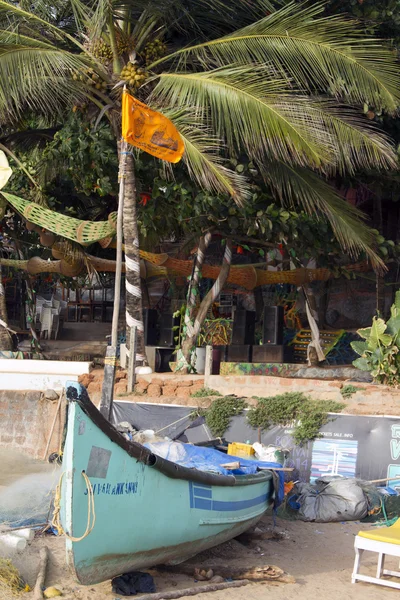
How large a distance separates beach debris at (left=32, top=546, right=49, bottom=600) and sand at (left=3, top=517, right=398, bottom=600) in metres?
0.07

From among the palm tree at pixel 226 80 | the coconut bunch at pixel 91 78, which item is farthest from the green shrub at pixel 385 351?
the coconut bunch at pixel 91 78

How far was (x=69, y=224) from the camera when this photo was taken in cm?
1368

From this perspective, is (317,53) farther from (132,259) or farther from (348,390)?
(348,390)

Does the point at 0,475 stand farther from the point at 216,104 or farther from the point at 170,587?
the point at 216,104

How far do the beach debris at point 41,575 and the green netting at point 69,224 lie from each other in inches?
261

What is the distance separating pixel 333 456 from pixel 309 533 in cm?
164

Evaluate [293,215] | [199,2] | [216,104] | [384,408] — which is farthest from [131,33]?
[384,408]

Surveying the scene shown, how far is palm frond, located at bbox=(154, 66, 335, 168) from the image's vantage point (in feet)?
34.7

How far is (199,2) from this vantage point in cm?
1270

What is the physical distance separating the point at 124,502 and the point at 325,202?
684cm

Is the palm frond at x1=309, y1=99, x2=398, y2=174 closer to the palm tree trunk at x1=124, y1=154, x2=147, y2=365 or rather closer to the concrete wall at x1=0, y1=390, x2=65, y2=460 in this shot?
the palm tree trunk at x1=124, y1=154, x2=147, y2=365

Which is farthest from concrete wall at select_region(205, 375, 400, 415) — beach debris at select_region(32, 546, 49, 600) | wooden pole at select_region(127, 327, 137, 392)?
beach debris at select_region(32, 546, 49, 600)

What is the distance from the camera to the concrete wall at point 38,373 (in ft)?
47.7

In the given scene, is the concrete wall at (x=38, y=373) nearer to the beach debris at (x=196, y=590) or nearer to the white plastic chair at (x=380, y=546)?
the beach debris at (x=196, y=590)
